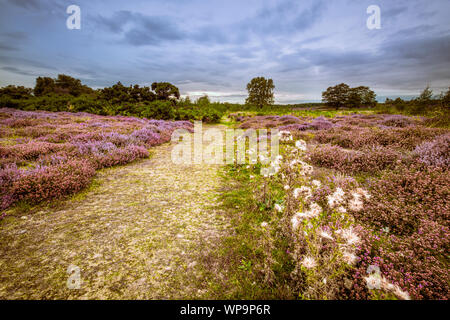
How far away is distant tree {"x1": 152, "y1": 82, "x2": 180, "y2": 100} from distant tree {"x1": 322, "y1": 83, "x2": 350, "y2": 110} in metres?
62.9

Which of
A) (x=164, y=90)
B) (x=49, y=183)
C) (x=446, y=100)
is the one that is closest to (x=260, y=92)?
(x=164, y=90)

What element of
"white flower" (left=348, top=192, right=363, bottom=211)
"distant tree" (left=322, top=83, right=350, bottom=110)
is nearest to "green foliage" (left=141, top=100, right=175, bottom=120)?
"white flower" (left=348, top=192, right=363, bottom=211)

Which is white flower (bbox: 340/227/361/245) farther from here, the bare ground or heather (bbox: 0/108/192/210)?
heather (bbox: 0/108/192/210)

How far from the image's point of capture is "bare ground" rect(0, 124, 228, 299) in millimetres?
2113

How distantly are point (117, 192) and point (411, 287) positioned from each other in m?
5.63

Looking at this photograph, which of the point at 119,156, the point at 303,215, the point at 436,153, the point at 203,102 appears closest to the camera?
the point at 303,215

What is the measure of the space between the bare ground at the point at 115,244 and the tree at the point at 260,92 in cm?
5401

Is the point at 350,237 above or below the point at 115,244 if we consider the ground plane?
above

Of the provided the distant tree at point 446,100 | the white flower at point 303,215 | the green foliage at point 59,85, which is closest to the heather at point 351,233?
the white flower at point 303,215

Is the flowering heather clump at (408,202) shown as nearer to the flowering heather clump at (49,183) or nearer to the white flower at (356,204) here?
the white flower at (356,204)

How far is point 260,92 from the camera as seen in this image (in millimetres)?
54781

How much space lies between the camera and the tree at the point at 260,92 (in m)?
53.8

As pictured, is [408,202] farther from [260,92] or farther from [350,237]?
[260,92]

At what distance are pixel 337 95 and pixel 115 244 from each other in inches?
3102
